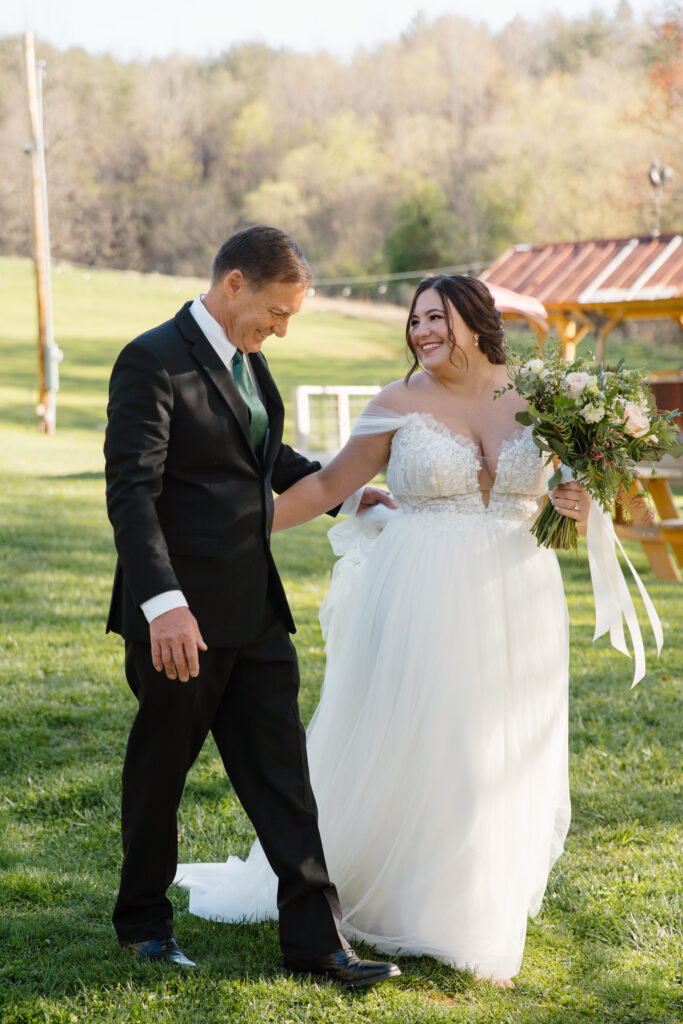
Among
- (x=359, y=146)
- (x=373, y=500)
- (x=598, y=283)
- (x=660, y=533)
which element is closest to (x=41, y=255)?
(x=598, y=283)

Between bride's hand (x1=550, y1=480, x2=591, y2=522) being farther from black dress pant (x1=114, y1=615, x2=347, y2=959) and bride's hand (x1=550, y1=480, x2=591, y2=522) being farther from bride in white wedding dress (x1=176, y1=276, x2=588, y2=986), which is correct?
black dress pant (x1=114, y1=615, x2=347, y2=959)

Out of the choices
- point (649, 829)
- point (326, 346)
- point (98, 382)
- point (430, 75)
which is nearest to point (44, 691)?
point (649, 829)

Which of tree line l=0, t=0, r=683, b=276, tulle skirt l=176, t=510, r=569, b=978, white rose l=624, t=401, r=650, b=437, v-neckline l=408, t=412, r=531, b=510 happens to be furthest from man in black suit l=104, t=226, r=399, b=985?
tree line l=0, t=0, r=683, b=276

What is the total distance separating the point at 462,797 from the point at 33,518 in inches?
347

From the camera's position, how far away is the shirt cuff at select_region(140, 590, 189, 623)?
285cm

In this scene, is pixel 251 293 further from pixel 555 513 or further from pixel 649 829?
pixel 649 829

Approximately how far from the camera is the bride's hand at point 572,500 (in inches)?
141

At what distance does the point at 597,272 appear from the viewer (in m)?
18.8

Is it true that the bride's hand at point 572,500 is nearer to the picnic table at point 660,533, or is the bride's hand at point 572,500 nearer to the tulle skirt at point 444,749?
the tulle skirt at point 444,749

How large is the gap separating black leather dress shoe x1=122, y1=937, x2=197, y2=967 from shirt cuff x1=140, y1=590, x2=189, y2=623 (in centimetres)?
114

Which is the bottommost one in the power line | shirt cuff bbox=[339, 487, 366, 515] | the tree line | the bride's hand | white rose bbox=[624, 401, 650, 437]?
shirt cuff bbox=[339, 487, 366, 515]

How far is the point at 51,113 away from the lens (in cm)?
6219

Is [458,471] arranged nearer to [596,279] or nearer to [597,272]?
[596,279]

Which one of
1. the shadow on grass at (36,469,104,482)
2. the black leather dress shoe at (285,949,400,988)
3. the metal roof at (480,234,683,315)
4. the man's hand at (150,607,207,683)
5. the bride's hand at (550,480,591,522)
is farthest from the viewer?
the metal roof at (480,234,683,315)
